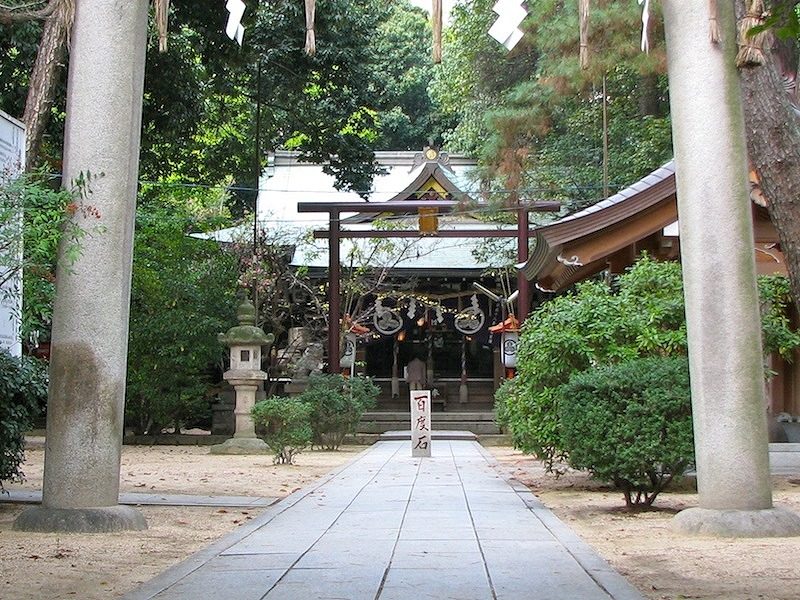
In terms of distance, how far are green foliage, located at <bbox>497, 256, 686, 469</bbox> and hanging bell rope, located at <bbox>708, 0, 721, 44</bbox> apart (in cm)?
421

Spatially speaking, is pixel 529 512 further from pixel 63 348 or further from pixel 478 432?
pixel 478 432

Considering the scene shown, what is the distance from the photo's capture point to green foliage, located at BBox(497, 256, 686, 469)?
39.4ft

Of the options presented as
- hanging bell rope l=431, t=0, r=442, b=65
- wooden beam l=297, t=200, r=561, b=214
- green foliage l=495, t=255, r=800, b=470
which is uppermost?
wooden beam l=297, t=200, r=561, b=214

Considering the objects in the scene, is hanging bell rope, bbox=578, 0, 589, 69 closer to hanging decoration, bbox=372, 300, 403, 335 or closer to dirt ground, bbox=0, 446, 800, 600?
dirt ground, bbox=0, 446, 800, 600

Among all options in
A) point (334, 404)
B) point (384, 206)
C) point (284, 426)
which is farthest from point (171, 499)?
point (384, 206)

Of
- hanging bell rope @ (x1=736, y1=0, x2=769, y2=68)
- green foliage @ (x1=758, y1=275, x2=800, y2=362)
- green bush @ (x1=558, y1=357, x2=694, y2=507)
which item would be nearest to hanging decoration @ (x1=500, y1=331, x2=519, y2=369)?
green foliage @ (x1=758, y1=275, x2=800, y2=362)

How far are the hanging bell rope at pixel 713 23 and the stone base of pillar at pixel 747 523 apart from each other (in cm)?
369

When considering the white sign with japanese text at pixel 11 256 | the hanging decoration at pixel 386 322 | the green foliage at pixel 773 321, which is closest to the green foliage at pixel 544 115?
the hanging decoration at pixel 386 322

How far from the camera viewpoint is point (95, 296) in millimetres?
8555

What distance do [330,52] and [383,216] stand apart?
715 cm

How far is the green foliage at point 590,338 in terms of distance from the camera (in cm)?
1200

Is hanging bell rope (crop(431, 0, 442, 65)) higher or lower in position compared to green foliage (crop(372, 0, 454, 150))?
lower

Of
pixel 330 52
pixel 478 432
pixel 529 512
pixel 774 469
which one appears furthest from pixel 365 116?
pixel 529 512

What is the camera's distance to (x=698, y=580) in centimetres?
629
